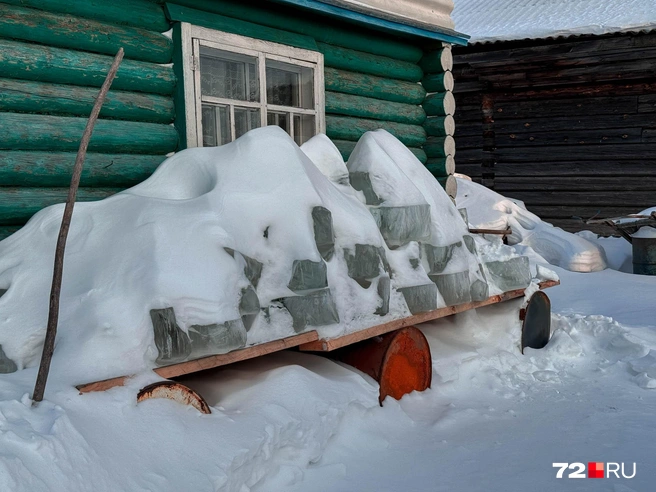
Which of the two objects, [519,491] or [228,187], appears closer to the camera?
[519,491]

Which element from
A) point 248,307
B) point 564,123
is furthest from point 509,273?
point 564,123

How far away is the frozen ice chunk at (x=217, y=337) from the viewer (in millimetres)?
2895

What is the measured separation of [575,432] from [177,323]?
2199 millimetres

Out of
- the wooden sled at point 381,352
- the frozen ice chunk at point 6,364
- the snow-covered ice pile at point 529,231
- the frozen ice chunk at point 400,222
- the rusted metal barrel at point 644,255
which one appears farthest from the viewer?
the snow-covered ice pile at point 529,231

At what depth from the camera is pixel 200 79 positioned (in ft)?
15.3

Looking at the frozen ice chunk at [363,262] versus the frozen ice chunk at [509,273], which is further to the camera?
the frozen ice chunk at [509,273]

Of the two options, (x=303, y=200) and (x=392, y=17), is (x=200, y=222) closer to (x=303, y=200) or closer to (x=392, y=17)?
(x=303, y=200)

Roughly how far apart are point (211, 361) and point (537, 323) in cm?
328

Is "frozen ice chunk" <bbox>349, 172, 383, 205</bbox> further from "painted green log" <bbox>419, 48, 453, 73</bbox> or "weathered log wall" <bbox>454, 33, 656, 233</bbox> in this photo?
"weathered log wall" <bbox>454, 33, 656, 233</bbox>

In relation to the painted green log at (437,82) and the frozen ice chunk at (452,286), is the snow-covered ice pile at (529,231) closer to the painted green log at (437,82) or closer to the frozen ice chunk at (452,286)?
the painted green log at (437,82)

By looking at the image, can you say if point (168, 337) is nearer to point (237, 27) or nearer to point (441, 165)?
point (237, 27)

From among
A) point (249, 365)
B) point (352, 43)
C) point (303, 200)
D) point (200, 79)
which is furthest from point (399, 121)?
point (249, 365)

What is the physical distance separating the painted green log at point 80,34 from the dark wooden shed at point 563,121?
30.0 feet

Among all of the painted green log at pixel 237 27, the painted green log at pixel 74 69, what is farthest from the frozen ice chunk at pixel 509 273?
the painted green log at pixel 74 69
